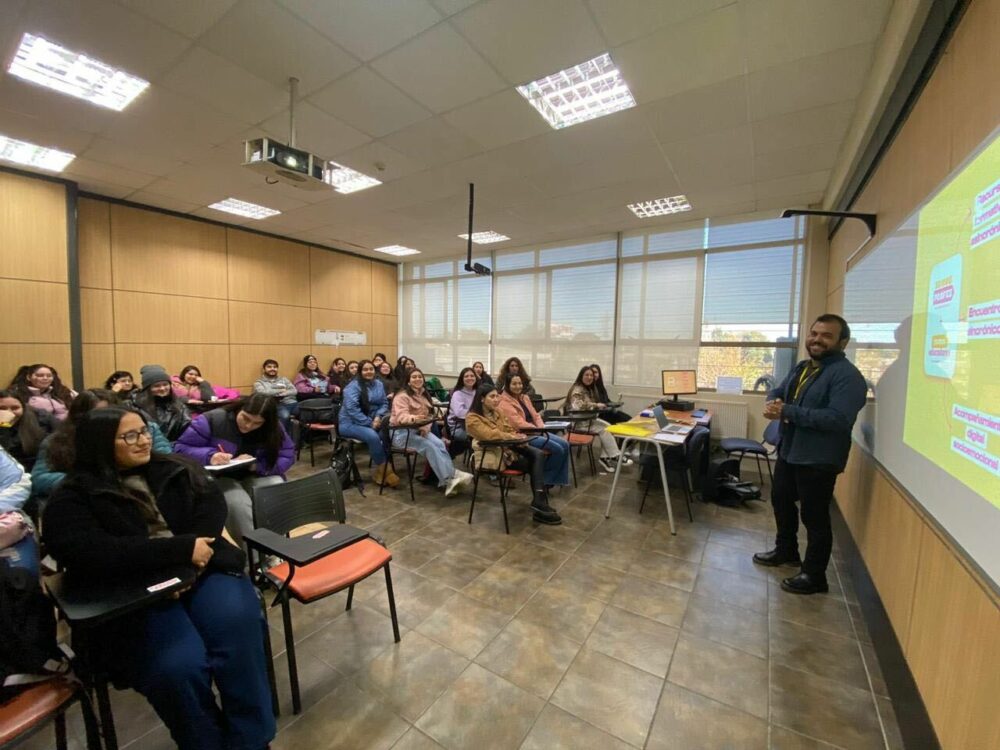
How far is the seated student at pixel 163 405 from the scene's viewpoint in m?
3.42

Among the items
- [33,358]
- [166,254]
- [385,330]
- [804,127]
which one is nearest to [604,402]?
[804,127]

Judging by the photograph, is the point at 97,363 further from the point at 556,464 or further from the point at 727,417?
the point at 727,417

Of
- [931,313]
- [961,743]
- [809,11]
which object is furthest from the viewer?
[809,11]

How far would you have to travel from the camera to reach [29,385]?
3799 mm

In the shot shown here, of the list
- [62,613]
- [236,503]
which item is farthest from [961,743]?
[236,503]

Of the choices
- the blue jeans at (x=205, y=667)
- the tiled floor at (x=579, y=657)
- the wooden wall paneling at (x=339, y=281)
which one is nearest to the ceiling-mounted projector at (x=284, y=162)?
the blue jeans at (x=205, y=667)

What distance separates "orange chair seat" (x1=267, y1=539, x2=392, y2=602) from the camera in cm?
165

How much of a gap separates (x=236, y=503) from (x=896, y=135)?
4306mm

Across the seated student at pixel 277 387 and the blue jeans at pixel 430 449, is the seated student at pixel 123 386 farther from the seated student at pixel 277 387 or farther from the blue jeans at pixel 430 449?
the blue jeans at pixel 430 449

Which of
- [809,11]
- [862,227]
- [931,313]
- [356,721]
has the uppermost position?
[809,11]

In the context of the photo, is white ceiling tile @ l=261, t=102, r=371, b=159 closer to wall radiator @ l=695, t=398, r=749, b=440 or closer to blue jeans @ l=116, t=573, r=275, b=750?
blue jeans @ l=116, t=573, r=275, b=750

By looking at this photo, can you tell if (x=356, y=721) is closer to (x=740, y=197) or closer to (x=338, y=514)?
(x=338, y=514)

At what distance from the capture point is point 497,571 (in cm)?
263

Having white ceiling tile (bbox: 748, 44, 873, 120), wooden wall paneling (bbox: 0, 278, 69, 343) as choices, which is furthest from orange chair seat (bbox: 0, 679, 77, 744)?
wooden wall paneling (bbox: 0, 278, 69, 343)
